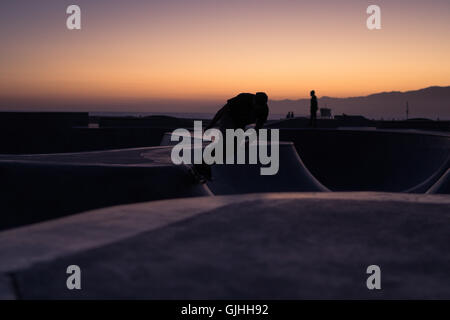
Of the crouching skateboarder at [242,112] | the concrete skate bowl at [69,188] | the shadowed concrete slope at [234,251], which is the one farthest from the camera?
the concrete skate bowl at [69,188]

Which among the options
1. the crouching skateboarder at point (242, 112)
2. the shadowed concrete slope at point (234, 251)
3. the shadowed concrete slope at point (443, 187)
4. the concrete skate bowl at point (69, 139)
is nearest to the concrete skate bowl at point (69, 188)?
the crouching skateboarder at point (242, 112)

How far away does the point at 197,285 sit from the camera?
2.23 meters

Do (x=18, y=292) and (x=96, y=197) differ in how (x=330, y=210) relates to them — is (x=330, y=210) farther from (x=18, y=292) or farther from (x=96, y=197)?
(x=96, y=197)

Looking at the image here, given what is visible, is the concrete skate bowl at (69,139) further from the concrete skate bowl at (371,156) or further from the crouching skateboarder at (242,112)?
the crouching skateboarder at (242,112)

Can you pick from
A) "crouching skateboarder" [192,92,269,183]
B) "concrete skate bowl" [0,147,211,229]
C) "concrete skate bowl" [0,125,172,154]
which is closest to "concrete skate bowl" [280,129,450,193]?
"crouching skateboarder" [192,92,269,183]

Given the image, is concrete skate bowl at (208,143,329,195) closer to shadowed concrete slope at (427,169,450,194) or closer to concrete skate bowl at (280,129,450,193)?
shadowed concrete slope at (427,169,450,194)

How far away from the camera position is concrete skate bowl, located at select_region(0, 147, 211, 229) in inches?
294

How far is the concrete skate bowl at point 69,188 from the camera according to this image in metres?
7.46

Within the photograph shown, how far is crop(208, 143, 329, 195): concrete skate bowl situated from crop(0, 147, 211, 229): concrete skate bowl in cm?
214

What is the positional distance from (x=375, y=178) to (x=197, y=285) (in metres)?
15.8

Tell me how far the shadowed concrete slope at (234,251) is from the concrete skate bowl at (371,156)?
1185 cm

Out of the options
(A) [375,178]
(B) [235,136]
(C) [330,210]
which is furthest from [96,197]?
(A) [375,178]

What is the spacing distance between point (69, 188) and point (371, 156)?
13324 millimetres

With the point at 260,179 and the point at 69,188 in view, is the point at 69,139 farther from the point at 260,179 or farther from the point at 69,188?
the point at 69,188
